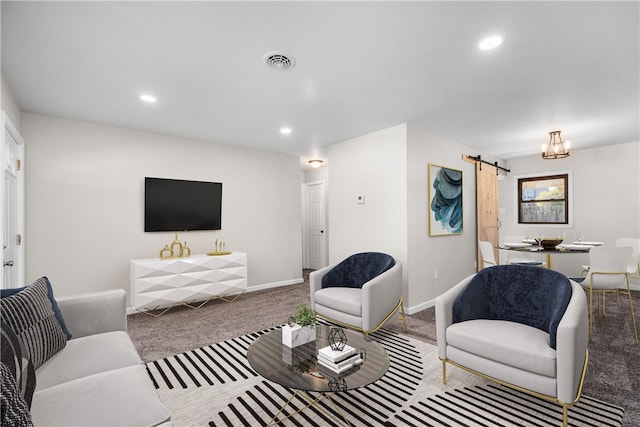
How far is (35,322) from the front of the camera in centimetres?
167

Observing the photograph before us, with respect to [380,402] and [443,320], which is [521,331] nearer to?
[443,320]

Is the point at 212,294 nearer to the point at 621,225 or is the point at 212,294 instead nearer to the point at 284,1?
the point at 284,1

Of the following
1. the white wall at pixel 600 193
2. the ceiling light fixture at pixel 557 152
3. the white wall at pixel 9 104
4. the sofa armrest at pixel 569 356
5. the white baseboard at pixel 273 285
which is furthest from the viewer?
the white baseboard at pixel 273 285

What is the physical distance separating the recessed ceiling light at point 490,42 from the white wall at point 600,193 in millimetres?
4837

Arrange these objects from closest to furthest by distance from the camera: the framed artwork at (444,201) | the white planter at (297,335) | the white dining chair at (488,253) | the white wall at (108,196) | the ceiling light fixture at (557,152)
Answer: the white planter at (297,335), the white wall at (108,196), the white dining chair at (488,253), the ceiling light fixture at (557,152), the framed artwork at (444,201)

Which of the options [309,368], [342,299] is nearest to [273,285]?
[342,299]

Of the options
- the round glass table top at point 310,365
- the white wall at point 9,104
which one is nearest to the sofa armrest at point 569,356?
the round glass table top at point 310,365

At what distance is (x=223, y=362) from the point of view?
Answer: 8.53 ft

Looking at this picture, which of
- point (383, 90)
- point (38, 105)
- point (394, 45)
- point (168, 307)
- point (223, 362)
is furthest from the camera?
point (168, 307)

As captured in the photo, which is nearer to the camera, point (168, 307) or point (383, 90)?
point (383, 90)

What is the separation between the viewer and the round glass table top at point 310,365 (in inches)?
64.1

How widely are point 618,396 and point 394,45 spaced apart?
113 inches

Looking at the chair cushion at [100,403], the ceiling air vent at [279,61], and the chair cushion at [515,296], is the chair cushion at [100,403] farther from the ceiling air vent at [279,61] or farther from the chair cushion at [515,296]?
the ceiling air vent at [279,61]

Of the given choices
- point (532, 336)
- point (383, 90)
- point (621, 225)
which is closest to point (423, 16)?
point (383, 90)
